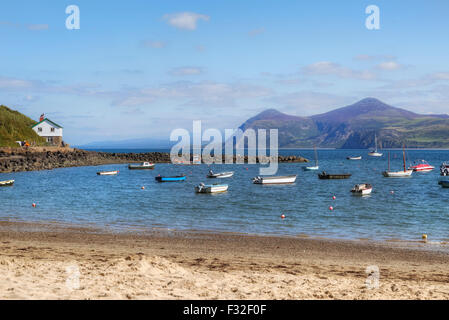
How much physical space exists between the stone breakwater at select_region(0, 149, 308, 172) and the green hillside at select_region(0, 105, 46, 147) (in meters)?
6.01

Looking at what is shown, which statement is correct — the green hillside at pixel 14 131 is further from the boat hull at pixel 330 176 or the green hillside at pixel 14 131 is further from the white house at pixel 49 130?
the boat hull at pixel 330 176

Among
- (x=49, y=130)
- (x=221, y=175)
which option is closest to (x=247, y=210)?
(x=221, y=175)

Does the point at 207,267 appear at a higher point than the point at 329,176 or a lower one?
higher

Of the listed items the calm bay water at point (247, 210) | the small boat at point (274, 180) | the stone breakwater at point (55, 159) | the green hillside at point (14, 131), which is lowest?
the calm bay water at point (247, 210)

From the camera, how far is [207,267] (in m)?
17.0

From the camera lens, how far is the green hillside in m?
110

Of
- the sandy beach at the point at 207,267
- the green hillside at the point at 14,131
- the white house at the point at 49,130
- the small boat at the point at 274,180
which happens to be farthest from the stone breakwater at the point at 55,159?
the sandy beach at the point at 207,267

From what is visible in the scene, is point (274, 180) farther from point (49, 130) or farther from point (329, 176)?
point (49, 130)

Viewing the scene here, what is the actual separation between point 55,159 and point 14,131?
1646 cm

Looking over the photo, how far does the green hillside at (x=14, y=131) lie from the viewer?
359ft

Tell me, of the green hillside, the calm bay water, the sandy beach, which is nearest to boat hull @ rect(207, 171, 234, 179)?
the calm bay water

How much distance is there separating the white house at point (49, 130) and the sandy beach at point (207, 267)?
99.6 meters

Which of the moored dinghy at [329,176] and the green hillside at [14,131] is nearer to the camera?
the moored dinghy at [329,176]
